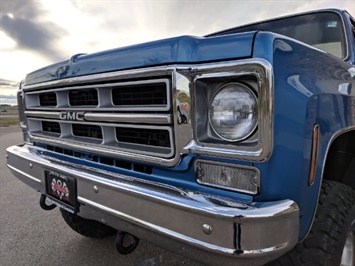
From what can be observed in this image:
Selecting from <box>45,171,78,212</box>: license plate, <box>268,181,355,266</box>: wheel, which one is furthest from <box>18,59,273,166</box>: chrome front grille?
<box>268,181,355,266</box>: wheel

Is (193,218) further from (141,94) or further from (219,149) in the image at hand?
(141,94)

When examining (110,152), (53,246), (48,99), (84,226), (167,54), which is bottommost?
(53,246)

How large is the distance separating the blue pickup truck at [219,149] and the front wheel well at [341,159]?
0.4 inches

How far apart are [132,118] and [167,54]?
0.43m

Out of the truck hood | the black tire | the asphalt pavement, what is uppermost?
the truck hood

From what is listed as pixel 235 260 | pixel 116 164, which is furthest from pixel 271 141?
pixel 116 164

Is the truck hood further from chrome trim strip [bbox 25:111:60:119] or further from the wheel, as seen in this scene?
the wheel

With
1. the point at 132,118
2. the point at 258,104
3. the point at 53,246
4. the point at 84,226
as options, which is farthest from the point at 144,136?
the point at 53,246

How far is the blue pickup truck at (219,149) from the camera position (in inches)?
46.4

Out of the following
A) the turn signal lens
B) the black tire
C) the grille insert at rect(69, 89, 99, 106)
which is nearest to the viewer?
the turn signal lens

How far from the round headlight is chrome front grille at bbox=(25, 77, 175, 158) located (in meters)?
0.24

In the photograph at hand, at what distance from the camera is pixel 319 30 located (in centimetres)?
238

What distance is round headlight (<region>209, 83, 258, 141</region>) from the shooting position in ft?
4.14

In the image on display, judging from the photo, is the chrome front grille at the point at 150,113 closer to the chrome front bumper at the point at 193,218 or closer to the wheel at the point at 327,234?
the chrome front bumper at the point at 193,218
